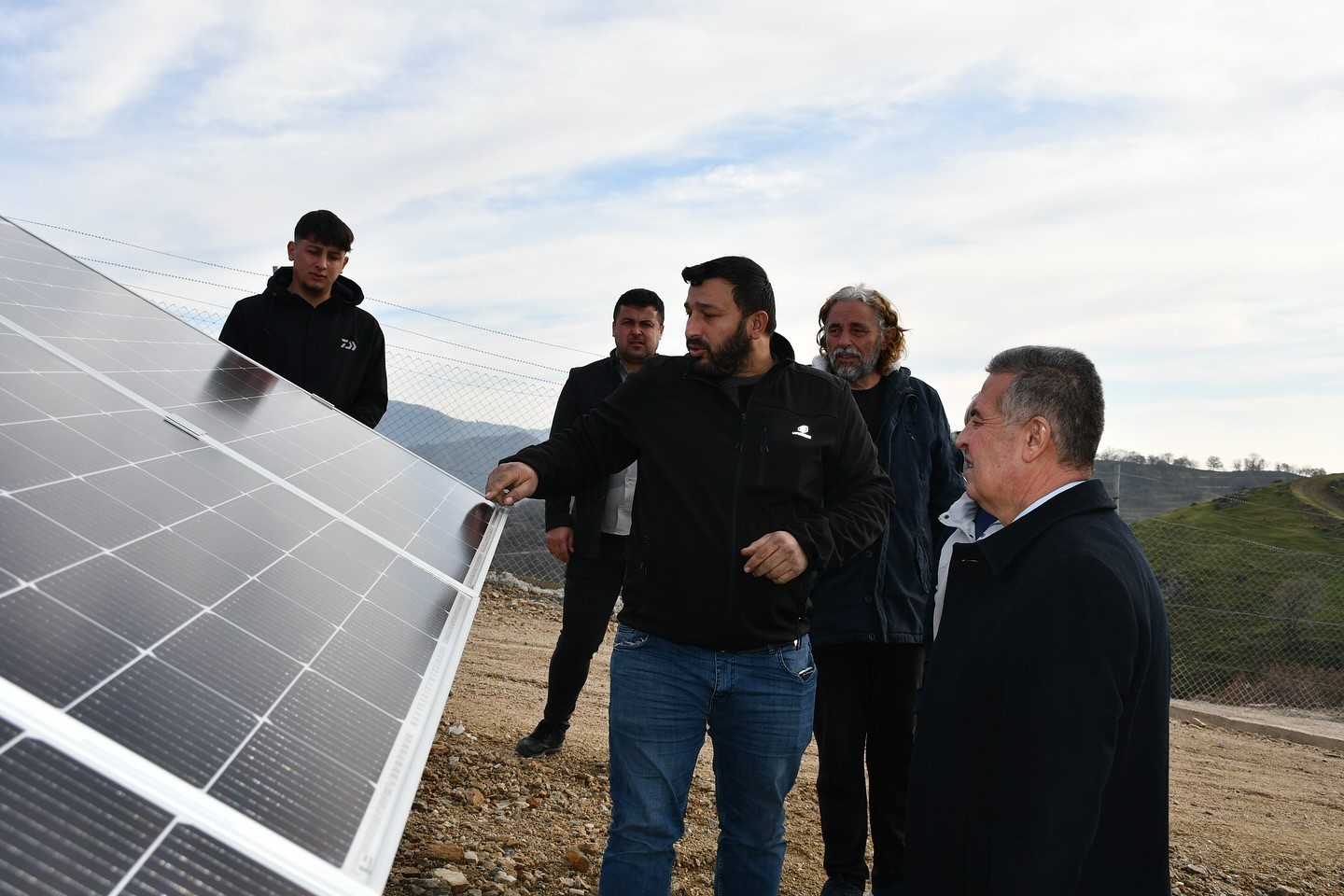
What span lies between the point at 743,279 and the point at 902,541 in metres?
1.47

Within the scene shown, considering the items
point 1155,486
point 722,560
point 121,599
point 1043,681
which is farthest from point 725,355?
point 1155,486

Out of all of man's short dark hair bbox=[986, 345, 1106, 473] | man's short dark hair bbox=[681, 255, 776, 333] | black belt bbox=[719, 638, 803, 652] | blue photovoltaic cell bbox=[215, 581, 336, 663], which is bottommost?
black belt bbox=[719, 638, 803, 652]

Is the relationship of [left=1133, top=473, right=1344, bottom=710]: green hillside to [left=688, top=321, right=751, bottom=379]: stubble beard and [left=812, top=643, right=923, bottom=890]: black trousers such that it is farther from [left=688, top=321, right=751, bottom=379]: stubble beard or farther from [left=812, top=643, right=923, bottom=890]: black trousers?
[left=688, top=321, right=751, bottom=379]: stubble beard

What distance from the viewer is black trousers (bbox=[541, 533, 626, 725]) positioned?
5.49m

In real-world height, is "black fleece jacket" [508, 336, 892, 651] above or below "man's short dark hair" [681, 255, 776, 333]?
below

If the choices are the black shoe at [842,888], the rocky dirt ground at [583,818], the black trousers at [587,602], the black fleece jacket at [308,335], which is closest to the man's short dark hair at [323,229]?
the black fleece jacket at [308,335]

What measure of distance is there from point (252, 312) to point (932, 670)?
13.9ft

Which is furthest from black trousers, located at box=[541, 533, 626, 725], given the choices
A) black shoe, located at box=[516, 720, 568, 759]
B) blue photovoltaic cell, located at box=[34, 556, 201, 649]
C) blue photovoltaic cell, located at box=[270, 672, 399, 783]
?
blue photovoltaic cell, located at box=[34, 556, 201, 649]

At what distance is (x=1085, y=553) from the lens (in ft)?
7.27

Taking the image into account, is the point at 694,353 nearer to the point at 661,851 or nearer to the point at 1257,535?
the point at 661,851

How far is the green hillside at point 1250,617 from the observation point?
1393 cm

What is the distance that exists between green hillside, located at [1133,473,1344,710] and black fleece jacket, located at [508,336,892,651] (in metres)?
11.6

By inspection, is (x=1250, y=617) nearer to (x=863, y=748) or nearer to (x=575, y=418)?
(x=863, y=748)

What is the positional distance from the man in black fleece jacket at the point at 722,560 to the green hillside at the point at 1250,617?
11733 millimetres
